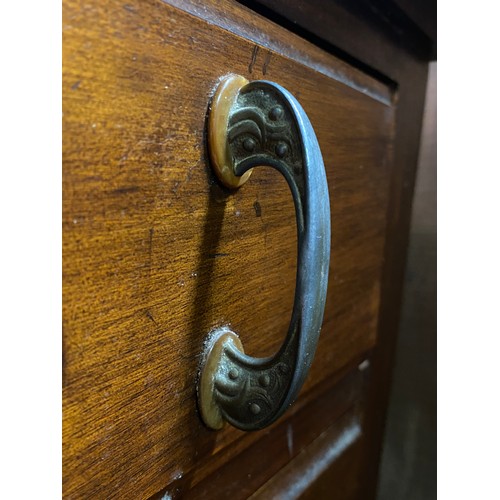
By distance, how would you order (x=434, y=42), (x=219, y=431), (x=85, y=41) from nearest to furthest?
(x=85, y=41) < (x=219, y=431) < (x=434, y=42)

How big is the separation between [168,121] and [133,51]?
29mm

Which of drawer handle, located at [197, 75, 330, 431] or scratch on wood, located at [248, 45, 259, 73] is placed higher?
scratch on wood, located at [248, 45, 259, 73]

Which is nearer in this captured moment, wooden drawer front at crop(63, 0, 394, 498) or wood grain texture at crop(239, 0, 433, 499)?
wooden drawer front at crop(63, 0, 394, 498)

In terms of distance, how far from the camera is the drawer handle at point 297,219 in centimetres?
20

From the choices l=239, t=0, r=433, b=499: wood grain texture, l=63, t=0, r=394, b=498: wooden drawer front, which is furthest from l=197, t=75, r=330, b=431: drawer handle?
l=239, t=0, r=433, b=499: wood grain texture

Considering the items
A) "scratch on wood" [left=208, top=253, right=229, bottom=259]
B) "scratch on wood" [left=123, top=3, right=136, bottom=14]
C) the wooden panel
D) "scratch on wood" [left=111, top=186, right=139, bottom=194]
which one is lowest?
the wooden panel

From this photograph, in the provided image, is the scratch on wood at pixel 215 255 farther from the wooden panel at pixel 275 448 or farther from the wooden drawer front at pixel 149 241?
the wooden panel at pixel 275 448

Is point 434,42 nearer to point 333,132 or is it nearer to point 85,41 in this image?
point 333,132

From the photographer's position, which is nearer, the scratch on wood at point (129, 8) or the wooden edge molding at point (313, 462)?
the scratch on wood at point (129, 8)

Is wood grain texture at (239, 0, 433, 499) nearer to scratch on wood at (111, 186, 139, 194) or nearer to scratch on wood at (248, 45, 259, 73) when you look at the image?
scratch on wood at (248, 45, 259, 73)

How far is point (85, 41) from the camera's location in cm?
16

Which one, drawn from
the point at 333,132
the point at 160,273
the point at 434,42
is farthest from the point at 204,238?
the point at 434,42

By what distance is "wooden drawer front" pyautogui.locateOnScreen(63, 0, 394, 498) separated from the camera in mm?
170

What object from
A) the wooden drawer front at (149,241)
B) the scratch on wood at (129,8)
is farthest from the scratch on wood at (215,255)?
the scratch on wood at (129,8)
